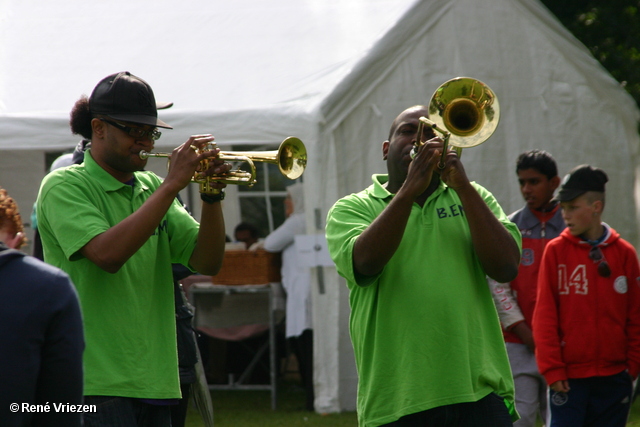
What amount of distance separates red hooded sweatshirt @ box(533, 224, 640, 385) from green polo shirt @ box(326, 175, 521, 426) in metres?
1.42

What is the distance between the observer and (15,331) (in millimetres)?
1883

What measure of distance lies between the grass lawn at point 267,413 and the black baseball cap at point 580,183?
9.36ft

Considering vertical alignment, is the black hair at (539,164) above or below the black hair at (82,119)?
below

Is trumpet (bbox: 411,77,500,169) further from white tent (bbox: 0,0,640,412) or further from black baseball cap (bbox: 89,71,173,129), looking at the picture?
white tent (bbox: 0,0,640,412)

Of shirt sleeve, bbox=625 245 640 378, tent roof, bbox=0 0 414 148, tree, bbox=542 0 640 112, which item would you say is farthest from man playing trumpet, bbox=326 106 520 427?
tree, bbox=542 0 640 112

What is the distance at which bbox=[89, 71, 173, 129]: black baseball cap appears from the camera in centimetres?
300

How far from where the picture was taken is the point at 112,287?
2.87 meters

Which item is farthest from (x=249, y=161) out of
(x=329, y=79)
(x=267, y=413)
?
(x=267, y=413)

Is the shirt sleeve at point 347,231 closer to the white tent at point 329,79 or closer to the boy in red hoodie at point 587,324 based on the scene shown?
the boy in red hoodie at point 587,324

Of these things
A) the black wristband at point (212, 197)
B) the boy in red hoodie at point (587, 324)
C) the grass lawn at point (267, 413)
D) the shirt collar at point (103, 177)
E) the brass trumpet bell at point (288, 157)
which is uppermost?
the brass trumpet bell at point (288, 157)

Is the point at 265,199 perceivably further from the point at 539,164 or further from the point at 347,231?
the point at 347,231

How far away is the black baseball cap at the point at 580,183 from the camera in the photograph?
15.0ft

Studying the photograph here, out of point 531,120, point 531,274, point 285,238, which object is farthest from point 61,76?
point 531,274

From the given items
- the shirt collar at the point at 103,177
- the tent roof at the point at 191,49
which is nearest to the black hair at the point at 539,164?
the tent roof at the point at 191,49
